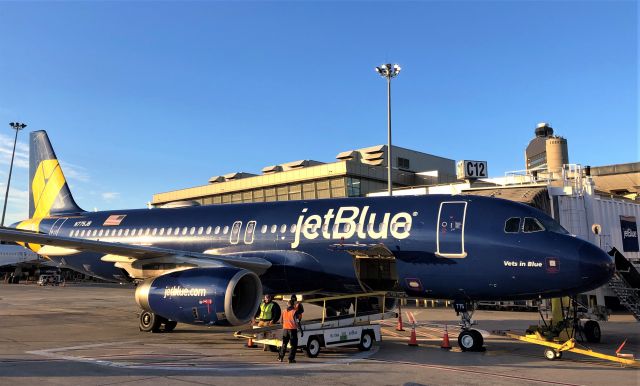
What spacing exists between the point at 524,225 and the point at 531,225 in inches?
6.7

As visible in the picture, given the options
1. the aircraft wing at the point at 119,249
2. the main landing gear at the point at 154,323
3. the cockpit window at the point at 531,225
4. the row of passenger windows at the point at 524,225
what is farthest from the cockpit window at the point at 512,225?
the main landing gear at the point at 154,323

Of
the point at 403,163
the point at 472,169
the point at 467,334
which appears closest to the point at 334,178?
the point at 403,163

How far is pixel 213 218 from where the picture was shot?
19.2m

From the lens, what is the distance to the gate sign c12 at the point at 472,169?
36812 millimetres

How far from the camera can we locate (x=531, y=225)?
13523mm

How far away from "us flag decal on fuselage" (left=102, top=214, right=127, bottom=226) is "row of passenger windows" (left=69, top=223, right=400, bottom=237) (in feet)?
1.17

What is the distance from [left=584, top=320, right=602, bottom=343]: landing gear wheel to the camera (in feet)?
53.5

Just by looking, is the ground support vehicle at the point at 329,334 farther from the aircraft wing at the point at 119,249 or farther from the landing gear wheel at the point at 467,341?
the landing gear wheel at the point at 467,341

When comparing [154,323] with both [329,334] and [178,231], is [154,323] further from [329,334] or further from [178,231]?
[329,334]

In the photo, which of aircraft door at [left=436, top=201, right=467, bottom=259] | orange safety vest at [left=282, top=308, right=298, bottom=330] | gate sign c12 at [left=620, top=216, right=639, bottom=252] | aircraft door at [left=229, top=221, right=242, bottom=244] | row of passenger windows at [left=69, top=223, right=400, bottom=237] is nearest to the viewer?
orange safety vest at [left=282, top=308, right=298, bottom=330]

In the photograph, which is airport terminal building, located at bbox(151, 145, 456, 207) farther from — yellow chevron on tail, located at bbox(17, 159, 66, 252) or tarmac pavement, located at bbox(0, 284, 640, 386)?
tarmac pavement, located at bbox(0, 284, 640, 386)

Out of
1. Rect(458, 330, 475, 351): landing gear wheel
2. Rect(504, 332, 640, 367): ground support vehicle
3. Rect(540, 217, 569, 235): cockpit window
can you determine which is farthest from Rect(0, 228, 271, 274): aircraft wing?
Rect(540, 217, 569, 235): cockpit window

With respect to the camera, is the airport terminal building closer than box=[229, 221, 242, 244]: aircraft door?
No

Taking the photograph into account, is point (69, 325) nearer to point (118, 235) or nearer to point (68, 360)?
point (118, 235)
